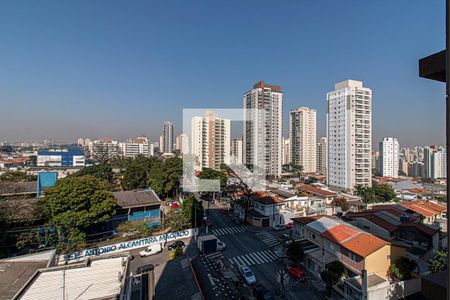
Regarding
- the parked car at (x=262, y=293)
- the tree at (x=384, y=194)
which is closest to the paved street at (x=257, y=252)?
the parked car at (x=262, y=293)

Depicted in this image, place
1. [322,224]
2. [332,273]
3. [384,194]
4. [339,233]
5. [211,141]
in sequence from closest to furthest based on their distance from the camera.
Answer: [332,273]
[339,233]
[322,224]
[384,194]
[211,141]

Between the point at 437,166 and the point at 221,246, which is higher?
the point at 437,166

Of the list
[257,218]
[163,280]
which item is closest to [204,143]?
[257,218]

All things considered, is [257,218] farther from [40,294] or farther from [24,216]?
[24,216]

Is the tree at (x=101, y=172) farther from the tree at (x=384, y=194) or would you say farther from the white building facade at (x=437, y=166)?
the white building facade at (x=437, y=166)

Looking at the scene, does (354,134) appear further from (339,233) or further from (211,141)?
(339,233)

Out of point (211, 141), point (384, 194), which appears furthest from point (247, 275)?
point (211, 141)
